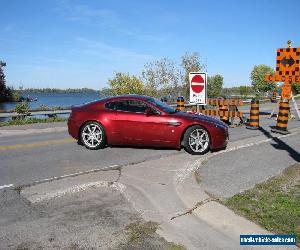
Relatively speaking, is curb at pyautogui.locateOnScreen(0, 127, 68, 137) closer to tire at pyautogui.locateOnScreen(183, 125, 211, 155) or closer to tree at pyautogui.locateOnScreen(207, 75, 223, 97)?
tire at pyautogui.locateOnScreen(183, 125, 211, 155)

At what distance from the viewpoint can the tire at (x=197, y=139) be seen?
→ 835cm

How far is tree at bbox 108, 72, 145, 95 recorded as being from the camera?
36812 millimetres

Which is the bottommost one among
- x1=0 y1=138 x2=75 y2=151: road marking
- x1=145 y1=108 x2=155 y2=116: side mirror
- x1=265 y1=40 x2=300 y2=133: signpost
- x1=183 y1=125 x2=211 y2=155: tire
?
x1=0 y1=138 x2=75 y2=151: road marking

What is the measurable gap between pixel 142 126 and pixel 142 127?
1.0 inches

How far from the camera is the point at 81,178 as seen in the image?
619 cm

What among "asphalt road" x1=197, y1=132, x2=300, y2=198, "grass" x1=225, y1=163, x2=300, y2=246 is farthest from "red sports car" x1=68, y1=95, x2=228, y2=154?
"grass" x1=225, y1=163, x2=300, y2=246

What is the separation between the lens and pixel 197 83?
10.9 meters

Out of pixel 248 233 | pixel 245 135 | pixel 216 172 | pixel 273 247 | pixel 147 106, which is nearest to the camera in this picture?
pixel 273 247

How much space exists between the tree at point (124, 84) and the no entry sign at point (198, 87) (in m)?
25.9

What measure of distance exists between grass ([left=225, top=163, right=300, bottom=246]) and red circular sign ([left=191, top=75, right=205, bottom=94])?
208 inches

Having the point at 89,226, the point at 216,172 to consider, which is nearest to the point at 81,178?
the point at 89,226

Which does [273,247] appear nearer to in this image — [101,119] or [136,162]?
[136,162]

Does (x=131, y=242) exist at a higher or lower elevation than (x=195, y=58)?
lower

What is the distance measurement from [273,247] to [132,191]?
238 centimetres
